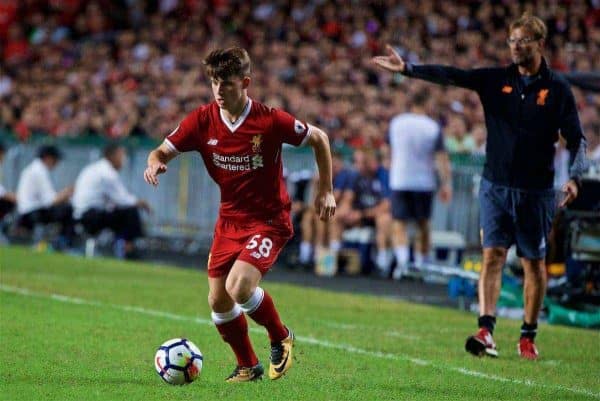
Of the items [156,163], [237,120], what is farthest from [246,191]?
[156,163]

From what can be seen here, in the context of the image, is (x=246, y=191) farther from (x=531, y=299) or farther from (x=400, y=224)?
(x=400, y=224)

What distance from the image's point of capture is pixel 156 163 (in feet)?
28.0

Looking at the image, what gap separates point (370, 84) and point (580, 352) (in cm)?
1329

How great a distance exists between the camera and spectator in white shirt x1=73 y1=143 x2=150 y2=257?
21141 millimetres

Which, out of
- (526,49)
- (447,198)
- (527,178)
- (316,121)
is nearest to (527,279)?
(527,178)

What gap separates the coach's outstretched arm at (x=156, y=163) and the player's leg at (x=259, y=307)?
71cm

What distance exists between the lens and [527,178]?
10.5m

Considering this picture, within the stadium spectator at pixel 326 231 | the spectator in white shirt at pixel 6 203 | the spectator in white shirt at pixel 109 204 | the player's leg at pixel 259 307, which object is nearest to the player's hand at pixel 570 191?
the player's leg at pixel 259 307

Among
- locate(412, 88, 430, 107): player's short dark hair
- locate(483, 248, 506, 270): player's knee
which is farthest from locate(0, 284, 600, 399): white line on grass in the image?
locate(412, 88, 430, 107): player's short dark hair

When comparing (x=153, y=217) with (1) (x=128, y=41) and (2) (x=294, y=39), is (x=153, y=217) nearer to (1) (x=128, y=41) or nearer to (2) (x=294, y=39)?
(2) (x=294, y=39)

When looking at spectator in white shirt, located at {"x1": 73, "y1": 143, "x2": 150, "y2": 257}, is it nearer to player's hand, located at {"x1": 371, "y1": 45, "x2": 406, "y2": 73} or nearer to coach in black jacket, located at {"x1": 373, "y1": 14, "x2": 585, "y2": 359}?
coach in black jacket, located at {"x1": 373, "y1": 14, "x2": 585, "y2": 359}

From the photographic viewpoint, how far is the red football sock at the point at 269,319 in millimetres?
8609

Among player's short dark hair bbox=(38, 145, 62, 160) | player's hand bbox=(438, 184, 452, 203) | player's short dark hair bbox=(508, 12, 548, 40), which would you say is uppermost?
player's short dark hair bbox=(508, 12, 548, 40)

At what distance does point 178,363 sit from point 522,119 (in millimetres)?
3461
